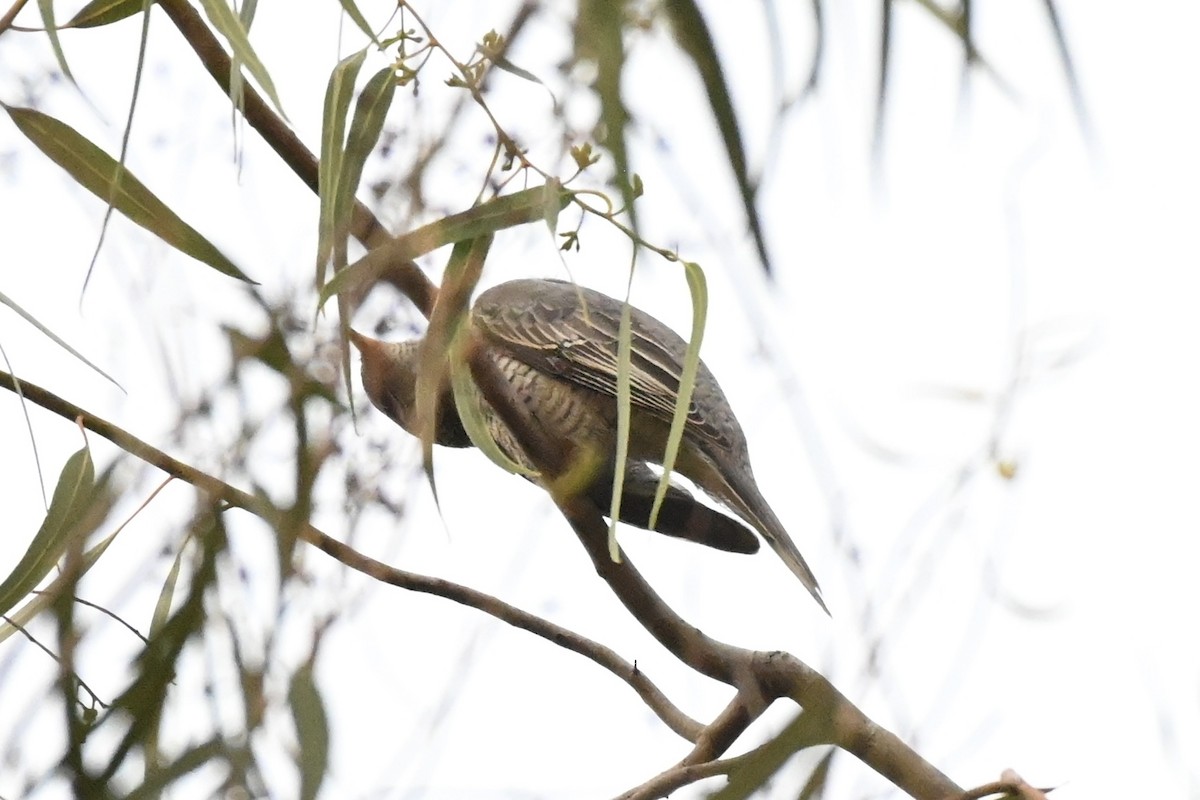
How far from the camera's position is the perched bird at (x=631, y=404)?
10.1ft

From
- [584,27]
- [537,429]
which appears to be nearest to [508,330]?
[537,429]

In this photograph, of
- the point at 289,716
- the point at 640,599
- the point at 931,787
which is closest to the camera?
the point at 289,716

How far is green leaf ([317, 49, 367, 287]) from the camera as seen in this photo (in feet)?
5.08

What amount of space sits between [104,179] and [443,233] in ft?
1.82

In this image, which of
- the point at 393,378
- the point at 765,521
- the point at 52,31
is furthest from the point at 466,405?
the point at 765,521

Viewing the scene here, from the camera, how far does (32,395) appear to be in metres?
1.98

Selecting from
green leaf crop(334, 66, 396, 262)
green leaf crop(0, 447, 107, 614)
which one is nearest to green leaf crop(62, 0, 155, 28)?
green leaf crop(334, 66, 396, 262)

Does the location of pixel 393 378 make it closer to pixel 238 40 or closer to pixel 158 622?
pixel 158 622

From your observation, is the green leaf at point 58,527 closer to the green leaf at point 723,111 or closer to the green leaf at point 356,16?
the green leaf at point 356,16

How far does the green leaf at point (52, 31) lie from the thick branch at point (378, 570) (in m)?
0.44

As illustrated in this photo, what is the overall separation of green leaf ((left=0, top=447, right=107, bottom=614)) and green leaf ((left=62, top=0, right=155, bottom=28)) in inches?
21.8

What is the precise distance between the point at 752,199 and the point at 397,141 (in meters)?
0.63

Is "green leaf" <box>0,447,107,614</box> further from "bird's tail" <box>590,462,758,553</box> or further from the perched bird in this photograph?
"bird's tail" <box>590,462,758,553</box>

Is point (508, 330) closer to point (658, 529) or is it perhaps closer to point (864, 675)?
point (658, 529)
